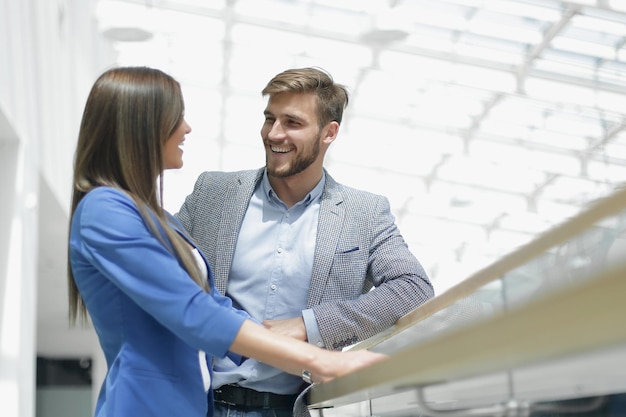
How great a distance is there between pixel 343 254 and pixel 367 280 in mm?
212

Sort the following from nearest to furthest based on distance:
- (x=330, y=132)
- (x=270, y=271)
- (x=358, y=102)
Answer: (x=270, y=271), (x=330, y=132), (x=358, y=102)

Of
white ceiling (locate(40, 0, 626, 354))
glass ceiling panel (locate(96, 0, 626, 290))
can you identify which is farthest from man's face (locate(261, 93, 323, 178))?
white ceiling (locate(40, 0, 626, 354))

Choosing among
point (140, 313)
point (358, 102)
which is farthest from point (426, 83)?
point (140, 313)

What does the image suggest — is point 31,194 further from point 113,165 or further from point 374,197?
point 113,165

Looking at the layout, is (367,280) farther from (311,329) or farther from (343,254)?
(311,329)

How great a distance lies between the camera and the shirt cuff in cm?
291

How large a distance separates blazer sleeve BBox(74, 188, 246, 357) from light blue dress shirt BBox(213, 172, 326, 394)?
99cm

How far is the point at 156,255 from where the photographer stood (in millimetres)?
2066

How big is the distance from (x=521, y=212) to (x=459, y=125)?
7138 mm

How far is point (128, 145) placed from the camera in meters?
2.21

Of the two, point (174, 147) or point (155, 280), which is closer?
point (155, 280)

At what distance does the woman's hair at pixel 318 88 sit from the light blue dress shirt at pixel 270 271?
413 millimetres

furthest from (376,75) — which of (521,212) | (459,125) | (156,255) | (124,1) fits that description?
(156,255)

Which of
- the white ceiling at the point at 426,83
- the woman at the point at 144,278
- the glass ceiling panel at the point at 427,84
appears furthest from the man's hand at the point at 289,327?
the white ceiling at the point at 426,83
